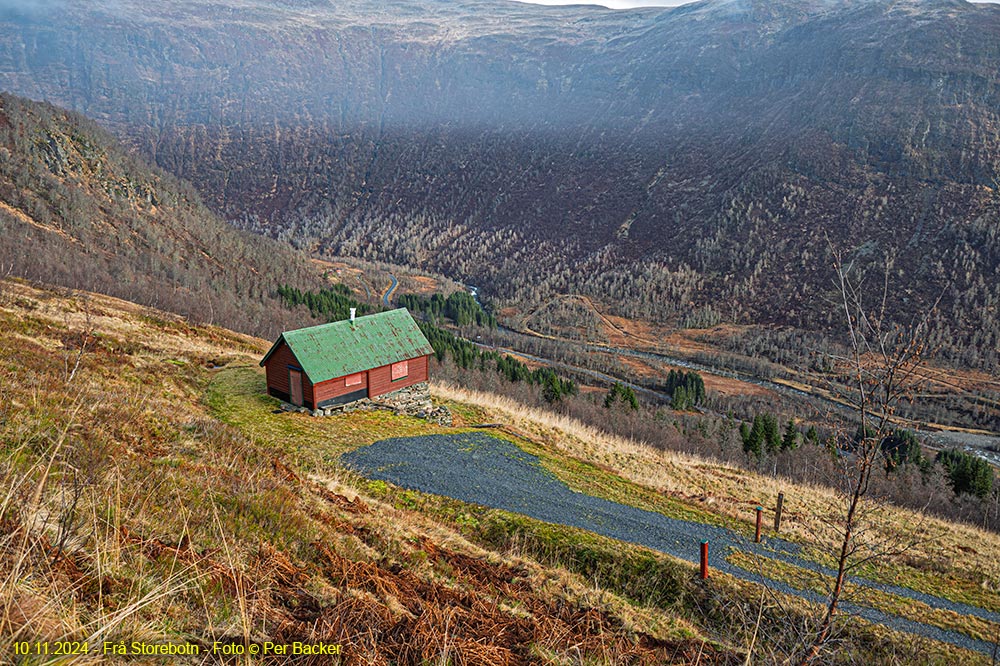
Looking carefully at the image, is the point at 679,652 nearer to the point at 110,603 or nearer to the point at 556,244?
the point at 110,603

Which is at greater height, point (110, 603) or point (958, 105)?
point (958, 105)

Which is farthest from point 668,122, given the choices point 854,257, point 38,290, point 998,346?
point 38,290

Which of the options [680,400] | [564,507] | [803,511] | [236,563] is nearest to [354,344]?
[564,507]

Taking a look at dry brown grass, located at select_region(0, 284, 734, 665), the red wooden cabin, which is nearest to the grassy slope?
dry brown grass, located at select_region(0, 284, 734, 665)

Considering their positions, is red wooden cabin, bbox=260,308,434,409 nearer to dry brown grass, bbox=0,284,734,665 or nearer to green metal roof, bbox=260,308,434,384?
green metal roof, bbox=260,308,434,384

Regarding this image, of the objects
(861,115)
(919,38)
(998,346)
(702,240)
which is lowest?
(998,346)

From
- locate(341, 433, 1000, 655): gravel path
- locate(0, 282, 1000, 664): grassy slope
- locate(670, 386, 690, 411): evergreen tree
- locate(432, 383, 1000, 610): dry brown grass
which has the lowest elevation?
locate(670, 386, 690, 411): evergreen tree
